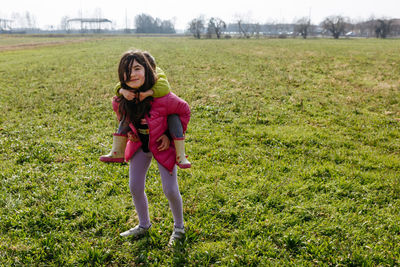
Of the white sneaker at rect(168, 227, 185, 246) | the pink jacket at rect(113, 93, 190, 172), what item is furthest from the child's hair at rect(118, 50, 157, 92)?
the white sneaker at rect(168, 227, 185, 246)

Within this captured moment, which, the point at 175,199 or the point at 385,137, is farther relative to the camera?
the point at 385,137

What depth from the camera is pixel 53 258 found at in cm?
340

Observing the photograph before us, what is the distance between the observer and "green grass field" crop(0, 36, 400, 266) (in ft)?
11.4

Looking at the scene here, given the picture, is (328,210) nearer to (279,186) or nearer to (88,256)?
(279,186)

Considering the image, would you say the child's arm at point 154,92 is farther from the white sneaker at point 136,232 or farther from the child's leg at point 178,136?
the white sneaker at point 136,232

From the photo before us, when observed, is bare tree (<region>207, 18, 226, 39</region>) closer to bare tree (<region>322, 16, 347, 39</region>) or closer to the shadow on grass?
bare tree (<region>322, 16, 347, 39</region>)

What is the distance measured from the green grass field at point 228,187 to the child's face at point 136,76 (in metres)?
1.99

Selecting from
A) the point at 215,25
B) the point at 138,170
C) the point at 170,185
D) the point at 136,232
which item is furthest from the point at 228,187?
the point at 215,25

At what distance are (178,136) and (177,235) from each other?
1.39 meters

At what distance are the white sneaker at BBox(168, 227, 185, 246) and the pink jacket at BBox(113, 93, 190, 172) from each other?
97cm

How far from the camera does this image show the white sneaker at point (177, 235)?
3.55 metres

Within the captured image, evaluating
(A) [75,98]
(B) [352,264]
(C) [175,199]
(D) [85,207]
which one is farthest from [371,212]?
(A) [75,98]

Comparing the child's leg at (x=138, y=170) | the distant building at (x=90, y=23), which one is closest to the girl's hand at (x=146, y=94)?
the child's leg at (x=138, y=170)

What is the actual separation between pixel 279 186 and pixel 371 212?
1356mm
